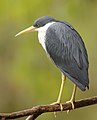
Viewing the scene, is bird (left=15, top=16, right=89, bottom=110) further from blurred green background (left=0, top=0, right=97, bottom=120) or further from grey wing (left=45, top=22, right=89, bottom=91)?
blurred green background (left=0, top=0, right=97, bottom=120)

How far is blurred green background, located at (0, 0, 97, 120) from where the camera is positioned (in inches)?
236

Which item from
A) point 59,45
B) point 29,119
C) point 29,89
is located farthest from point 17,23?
point 29,119

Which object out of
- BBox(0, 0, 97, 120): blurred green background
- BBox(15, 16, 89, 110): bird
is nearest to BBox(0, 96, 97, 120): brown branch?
BBox(15, 16, 89, 110): bird

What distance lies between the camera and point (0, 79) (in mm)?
6711

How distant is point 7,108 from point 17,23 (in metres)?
0.96

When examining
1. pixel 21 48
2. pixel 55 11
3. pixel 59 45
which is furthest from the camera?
pixel 21 48

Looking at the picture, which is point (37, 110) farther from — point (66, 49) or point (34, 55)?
point (34, 55)

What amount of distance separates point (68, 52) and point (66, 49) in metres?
0.02

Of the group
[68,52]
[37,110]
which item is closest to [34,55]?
[68,52]

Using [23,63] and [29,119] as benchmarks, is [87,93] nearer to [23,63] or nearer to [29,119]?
[23,63]

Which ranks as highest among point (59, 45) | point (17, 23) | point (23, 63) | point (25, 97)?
point (59, 45)

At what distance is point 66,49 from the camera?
113 inches

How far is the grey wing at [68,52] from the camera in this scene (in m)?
2.79

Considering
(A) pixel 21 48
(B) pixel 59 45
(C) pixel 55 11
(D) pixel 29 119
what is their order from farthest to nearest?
(A) pixel 21 48 < (C) pixel 55 11 < (B) pixel 59 45 < (D) pixel 29 119
